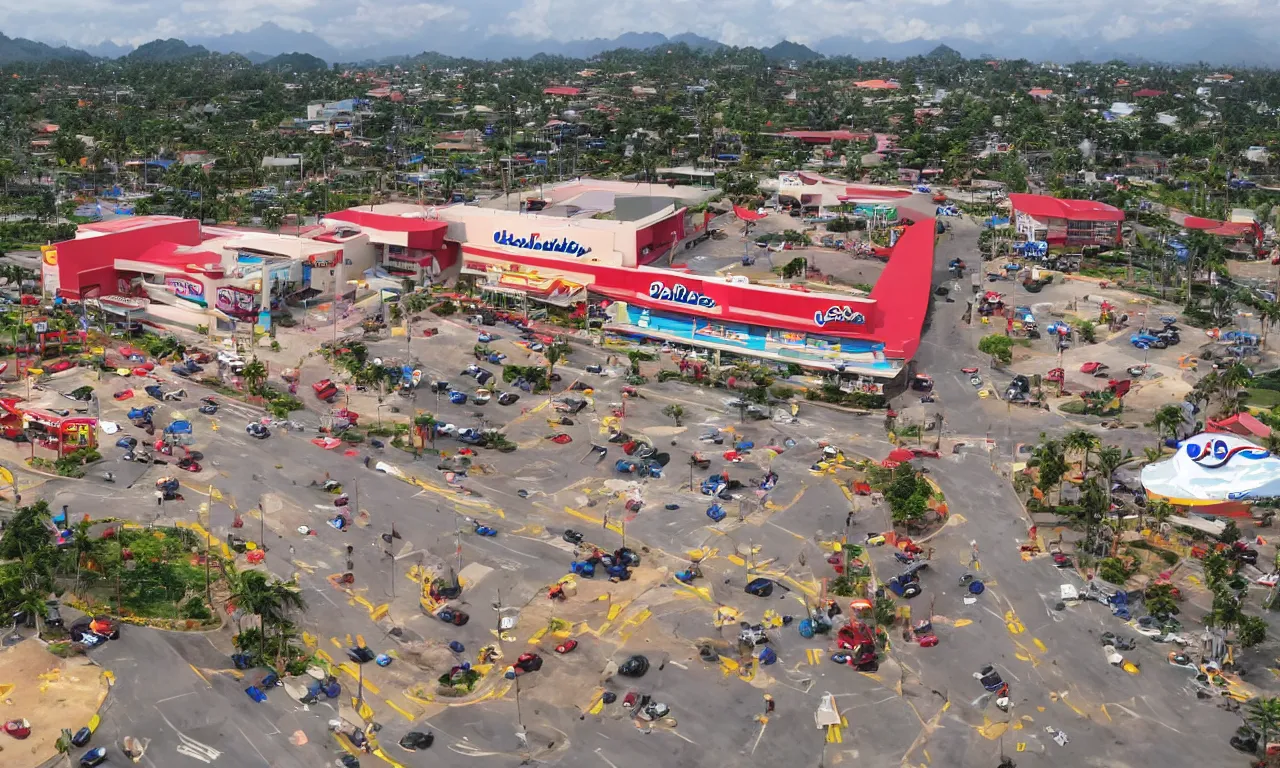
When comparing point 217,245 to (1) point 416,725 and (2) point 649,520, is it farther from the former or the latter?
(1) point 416,725

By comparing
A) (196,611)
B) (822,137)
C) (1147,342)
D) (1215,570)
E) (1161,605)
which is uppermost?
(822,137)

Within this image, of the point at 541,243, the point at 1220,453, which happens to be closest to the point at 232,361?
the point at 541,243

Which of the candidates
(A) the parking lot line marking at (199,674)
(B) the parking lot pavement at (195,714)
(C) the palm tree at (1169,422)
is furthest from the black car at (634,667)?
(C) the palm tree at (1169,422)

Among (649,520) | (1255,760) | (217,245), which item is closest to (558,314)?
(217,245)

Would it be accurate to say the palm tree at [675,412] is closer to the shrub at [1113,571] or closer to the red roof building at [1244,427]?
the shrub at [1113,571]

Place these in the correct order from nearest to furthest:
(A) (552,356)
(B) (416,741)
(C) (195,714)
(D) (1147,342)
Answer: (B) (416,741) → (C) (195,714) → (A) (552,356) → (D) (1147,342)

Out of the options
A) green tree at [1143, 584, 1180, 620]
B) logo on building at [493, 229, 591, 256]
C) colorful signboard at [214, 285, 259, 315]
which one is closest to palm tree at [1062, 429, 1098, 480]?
green tree at [1143, 584, 1180, 620]

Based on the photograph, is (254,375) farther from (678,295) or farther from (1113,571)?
(1113,571)

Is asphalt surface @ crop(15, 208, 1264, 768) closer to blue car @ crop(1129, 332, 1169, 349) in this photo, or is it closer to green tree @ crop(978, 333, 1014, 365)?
green tree @ crop(978, 333, 1014, 365)
